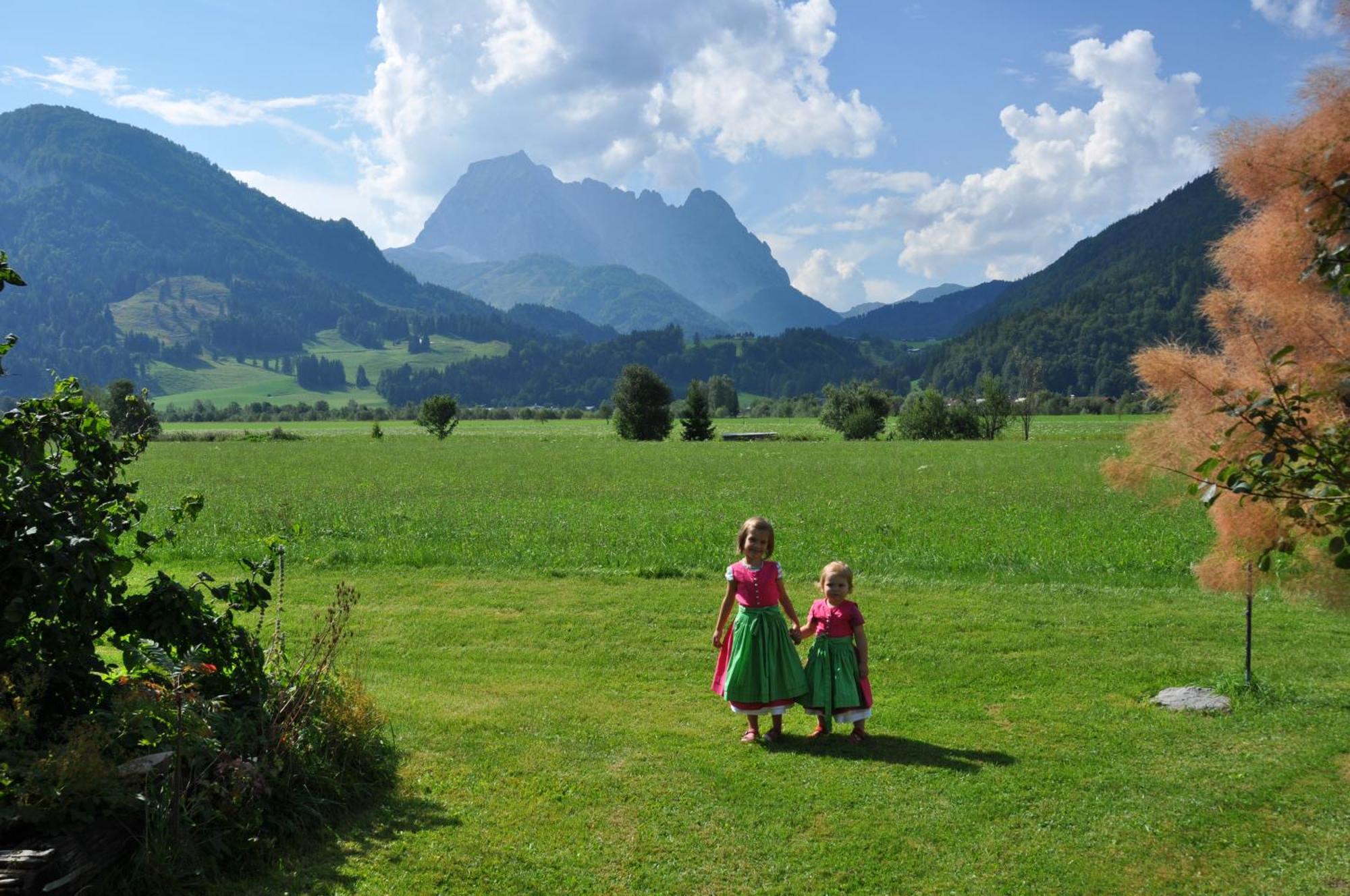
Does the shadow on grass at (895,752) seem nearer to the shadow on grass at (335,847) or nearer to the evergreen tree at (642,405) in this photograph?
the shadow on grass at (335,847)

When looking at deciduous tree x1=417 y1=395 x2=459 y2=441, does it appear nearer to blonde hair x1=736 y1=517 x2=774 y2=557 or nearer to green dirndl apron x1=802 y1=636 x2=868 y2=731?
blonde hair x1=736 y1=517 x2=774 y2=557

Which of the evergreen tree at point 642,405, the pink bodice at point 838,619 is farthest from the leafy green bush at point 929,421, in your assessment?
the pink bodice at point 838,619

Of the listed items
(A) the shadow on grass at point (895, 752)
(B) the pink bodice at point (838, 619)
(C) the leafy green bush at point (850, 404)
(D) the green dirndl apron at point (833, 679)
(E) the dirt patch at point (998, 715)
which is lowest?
(E) the dirt patch at point (998, 715)

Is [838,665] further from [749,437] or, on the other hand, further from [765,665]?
[749,437]

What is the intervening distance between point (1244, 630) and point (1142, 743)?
17.9ft

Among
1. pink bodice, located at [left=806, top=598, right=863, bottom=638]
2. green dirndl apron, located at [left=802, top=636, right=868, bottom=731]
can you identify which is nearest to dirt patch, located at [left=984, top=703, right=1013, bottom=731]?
green dirndl apron, located at [left=802, top=636, right=868, bottom=731]

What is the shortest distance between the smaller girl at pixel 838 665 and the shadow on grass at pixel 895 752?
0.13 metres

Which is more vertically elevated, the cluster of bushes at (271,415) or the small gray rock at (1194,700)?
the cluster of bushes at (271,415)

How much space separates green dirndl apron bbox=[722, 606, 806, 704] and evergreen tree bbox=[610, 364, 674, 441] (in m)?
77.2

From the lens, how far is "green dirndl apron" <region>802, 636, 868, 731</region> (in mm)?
7383

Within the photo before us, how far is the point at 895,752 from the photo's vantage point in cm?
716

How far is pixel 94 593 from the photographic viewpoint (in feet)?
17.5

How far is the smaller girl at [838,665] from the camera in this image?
24.2 feet

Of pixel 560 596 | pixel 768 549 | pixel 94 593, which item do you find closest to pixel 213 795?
pixel 94 593
